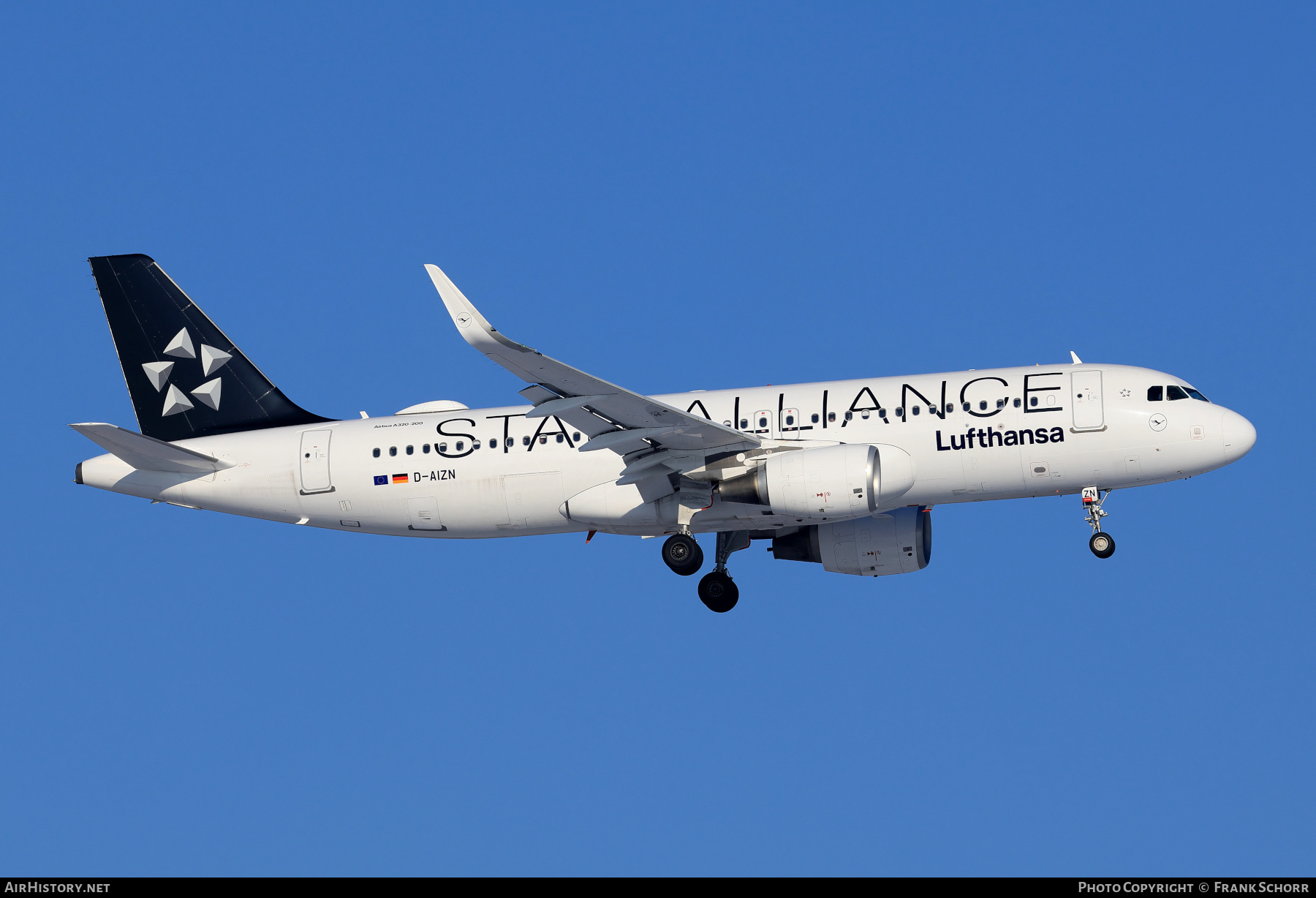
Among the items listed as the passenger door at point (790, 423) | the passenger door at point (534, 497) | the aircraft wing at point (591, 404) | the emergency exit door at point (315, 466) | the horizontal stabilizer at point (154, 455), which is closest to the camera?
the aircraft wing at point (591, 404)

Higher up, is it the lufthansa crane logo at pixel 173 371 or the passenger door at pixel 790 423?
the lufthansa crane logo at pixel 173 371

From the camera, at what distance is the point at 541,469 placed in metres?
39.0

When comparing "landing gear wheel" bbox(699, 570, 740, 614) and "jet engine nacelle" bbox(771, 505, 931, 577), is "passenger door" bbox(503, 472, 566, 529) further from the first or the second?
"jet engine nacelle" bbox(771, 505, 931, 577)

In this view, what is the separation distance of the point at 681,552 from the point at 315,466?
10.1 metres

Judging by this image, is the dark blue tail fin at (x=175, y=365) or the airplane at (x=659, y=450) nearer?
the airplane at (x=659, y=450)

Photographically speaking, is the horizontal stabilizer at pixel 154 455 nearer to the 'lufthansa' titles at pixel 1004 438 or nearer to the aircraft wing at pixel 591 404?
the aircraft wing at pixel 591 404

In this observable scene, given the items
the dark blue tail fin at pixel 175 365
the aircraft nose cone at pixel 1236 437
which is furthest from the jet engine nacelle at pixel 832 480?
the dark blue tail fin at pixel 175 365

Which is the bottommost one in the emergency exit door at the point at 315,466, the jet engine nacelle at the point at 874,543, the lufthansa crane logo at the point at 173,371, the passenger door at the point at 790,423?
the jet engine nacelle at the point at 874,543

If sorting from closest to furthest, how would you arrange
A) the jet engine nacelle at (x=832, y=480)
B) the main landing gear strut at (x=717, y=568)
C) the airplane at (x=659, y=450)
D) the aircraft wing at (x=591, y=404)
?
the aircraft wing at (x=591, y=404)
the jet engine nacelle at (x=832, y=480)
the airplane at (x=659, y=450)
the main landing gear strut at (x=717, y=568)

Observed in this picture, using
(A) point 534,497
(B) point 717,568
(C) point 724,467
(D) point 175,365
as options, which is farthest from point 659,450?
(D) point 175,365

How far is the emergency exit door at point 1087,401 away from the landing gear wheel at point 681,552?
10.1 m

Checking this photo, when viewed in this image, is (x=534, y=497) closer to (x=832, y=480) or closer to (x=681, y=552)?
(x=681, y=552)

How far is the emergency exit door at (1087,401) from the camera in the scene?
120 ft
